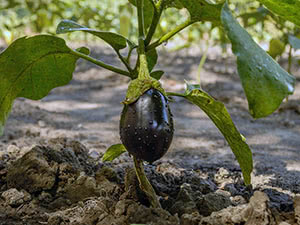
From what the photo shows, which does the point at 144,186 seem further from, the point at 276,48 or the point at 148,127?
the point at 276,48

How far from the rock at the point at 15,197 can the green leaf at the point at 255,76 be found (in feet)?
2.08

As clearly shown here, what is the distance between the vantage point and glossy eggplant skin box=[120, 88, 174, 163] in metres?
0.89

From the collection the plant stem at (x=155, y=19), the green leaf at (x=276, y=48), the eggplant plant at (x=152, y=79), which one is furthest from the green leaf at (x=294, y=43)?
the plant stem at (x=155, y=19)

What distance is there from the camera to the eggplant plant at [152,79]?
29.8 inches

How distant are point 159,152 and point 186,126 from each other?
1.35 metres

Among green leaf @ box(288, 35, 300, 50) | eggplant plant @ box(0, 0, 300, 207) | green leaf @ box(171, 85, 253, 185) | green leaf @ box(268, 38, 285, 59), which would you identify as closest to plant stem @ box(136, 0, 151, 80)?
eggplant plant @ box(0, 0, 300, 207)

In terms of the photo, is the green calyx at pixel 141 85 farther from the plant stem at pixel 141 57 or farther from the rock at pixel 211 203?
the rock at pixel 211 203

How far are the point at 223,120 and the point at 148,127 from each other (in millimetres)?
196

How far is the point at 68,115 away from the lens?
255 centimetres

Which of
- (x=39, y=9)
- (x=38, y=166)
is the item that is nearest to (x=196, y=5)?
(x=38, y=166)

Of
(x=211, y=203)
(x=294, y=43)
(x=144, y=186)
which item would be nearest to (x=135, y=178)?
(x=144, y=186)

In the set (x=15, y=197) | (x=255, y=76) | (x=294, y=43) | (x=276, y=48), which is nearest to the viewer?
(x=255, y=76)

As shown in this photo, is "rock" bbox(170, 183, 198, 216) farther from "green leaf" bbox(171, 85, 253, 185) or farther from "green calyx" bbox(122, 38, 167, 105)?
"green calyx" bbox(122, 38, 167, 105)

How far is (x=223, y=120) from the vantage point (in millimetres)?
984
